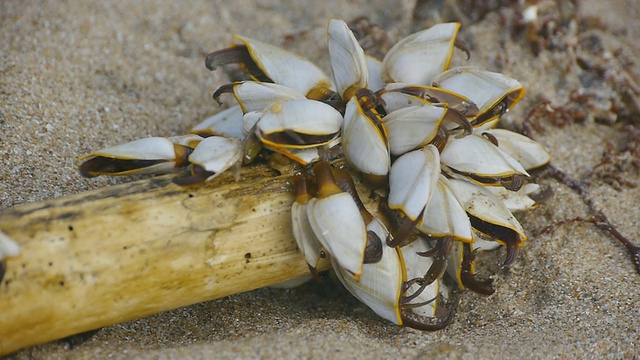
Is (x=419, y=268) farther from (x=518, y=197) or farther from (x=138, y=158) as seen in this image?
(x=138, y=158)

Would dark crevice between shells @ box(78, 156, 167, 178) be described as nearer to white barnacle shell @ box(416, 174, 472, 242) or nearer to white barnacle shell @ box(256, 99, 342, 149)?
white barnacle shell @ box(256, 99, 342, 149)

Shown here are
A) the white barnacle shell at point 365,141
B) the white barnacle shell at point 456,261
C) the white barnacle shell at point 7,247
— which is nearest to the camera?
the white barnacle shell at point 7,247

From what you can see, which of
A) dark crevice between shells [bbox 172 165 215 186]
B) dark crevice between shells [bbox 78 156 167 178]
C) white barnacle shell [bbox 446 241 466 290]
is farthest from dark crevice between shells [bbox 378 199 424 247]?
dark crevice between shells [bbox 78 156 167 178]

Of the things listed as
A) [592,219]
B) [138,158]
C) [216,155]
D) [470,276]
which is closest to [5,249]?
[138,158]

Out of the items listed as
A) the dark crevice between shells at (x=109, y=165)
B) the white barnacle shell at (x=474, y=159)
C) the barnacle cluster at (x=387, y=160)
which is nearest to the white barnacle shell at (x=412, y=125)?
the barnacle cluster at (x=387, y=160)

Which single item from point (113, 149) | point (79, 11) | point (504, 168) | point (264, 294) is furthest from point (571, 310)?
point (79, 11)

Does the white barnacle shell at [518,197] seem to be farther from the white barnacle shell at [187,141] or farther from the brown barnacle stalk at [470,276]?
the white barnacle shell at [187,141]

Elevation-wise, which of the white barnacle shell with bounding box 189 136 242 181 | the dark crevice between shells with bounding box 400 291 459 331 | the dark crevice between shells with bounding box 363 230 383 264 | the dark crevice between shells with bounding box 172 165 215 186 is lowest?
the dark crevice between shells with bounding box 400 291 459 331
